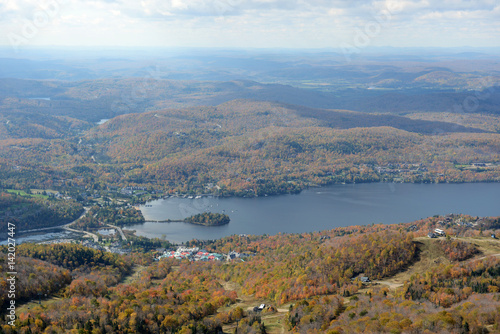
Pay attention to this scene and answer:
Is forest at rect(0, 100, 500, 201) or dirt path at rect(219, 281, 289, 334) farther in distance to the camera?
forest at rect(0, 100, 500, 201)

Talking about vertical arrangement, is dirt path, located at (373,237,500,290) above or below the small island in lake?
above

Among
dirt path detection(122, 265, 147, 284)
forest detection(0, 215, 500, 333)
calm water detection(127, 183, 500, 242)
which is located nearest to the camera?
forest detection(0, 215, 500, 333)

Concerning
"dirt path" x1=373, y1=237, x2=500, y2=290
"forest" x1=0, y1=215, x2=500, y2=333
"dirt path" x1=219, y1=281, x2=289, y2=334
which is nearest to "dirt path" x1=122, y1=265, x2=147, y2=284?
"forest" x1=0, y1=215, x2=500, y2=333

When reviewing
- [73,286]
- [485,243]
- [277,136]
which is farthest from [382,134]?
[73,286]

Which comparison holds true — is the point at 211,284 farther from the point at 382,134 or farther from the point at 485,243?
the point at 382,134

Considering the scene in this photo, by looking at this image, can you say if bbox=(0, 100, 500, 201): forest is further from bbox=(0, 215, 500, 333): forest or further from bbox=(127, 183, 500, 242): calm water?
bbox=(0, 215, 500, 333): forest

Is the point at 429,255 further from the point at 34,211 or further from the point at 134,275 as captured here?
the point at 34,211
